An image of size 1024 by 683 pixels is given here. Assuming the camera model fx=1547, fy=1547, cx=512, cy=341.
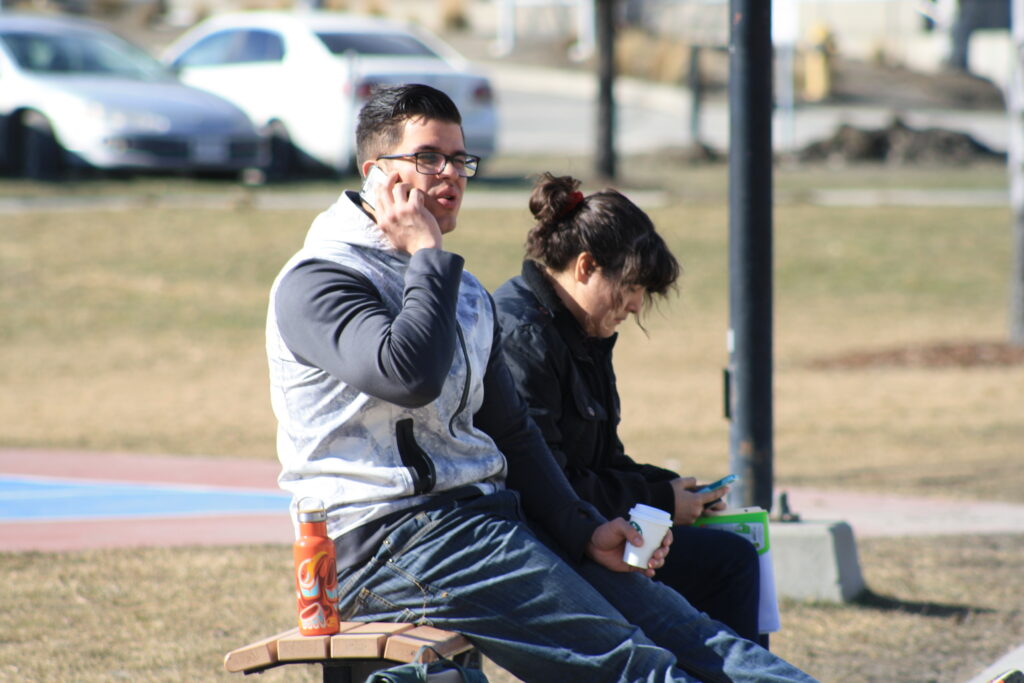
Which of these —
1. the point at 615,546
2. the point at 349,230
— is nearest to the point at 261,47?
the point at 349,230

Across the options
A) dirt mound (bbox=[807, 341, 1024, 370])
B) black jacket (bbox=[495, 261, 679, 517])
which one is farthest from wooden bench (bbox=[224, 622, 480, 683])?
dirt mound (bbox=[807, 341, 1024, 370])

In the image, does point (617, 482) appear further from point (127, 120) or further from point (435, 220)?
point (127, 120)

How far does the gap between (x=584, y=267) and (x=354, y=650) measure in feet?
3.91

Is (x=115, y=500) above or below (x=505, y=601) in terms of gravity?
below

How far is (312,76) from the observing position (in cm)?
1723

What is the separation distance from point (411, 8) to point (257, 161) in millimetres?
26043

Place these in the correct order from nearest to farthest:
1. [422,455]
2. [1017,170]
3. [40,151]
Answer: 1. [422,455]
2. [1017,170]
3. [40,151]

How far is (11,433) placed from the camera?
8.73 meters

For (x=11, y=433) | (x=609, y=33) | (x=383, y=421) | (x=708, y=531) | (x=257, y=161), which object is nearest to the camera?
(x=383, y=421)

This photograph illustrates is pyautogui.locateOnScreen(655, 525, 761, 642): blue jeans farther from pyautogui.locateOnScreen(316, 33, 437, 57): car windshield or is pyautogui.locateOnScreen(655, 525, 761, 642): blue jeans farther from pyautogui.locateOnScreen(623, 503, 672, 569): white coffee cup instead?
pyautogui.locateOnScreen(316, 33, 437, 57): car windshield

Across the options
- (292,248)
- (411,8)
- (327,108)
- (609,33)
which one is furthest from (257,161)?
(411,8)

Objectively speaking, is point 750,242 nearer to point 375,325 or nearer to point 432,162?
point 432,162

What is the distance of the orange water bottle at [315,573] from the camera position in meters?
3.00

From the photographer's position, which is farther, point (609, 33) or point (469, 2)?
point (469, 2)
